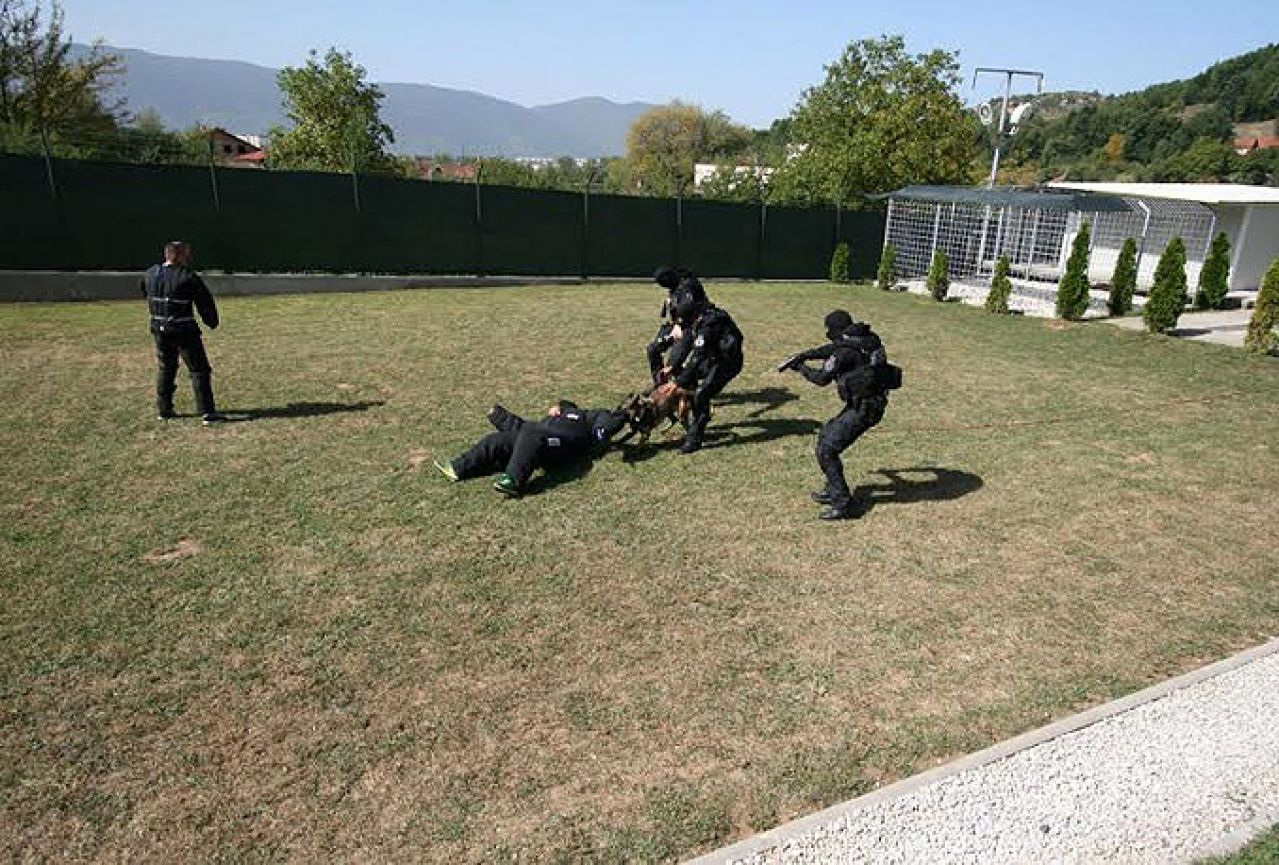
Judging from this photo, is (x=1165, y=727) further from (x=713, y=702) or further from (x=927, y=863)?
(x=713, y=702)

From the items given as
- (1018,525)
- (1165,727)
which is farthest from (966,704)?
(1018,525)

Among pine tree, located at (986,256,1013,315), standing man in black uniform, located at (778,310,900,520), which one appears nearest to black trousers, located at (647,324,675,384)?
standing man in black uniform, located at (778,310,900,520)

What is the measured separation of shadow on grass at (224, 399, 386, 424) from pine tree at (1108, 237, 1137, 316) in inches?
569

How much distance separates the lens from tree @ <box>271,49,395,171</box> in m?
27.9

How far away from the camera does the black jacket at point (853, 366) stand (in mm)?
6246

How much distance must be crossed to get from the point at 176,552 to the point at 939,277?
55.5 feet

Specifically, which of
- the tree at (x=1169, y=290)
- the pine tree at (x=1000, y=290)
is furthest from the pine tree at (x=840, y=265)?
the tree at (x=1169, y=290)

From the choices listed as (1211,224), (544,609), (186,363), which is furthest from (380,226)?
(1211,224)

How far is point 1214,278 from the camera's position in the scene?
58.1 feet

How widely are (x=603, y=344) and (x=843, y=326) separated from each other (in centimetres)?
675

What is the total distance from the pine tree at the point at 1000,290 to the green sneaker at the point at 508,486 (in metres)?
13.8

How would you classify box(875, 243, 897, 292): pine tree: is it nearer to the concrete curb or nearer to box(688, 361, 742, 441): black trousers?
box(688, 361, 742, 441): black trousers

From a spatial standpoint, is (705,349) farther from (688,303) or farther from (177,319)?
(177,319)

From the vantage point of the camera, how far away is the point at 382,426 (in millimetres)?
8422
